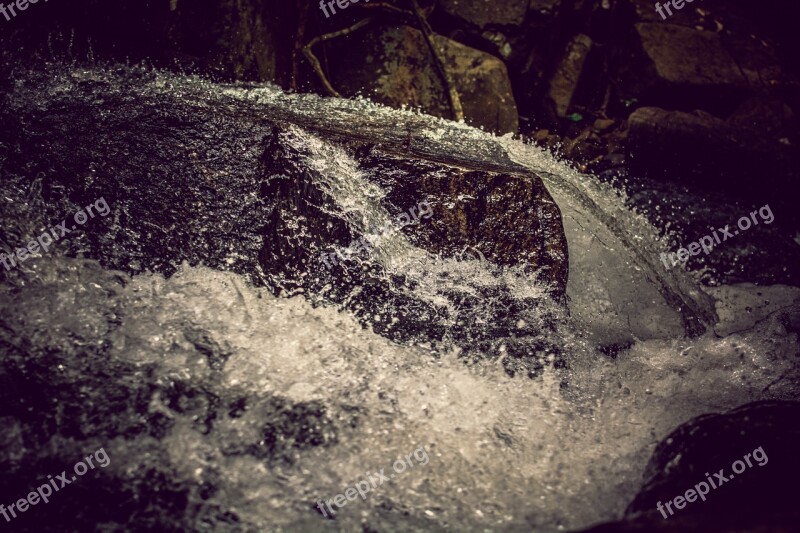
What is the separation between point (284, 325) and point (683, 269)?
3.60m

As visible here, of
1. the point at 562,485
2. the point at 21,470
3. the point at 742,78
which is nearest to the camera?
the point at 21,470

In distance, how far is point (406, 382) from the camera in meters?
2.25

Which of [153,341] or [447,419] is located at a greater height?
[153,341]

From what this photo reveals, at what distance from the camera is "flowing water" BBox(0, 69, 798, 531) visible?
1.79 metres

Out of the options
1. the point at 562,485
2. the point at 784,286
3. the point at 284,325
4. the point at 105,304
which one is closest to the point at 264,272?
the point at 284,325

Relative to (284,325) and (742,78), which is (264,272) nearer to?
(284,325)

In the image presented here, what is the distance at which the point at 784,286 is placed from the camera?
3902 millimetres

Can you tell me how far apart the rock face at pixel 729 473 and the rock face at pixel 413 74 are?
3710mm

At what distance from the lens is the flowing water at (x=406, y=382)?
1.79 metres
